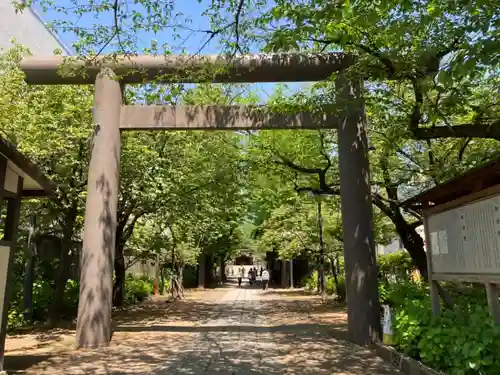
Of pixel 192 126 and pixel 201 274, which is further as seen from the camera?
pixel 201 274

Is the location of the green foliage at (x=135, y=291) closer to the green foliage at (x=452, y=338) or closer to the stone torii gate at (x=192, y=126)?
the stone torii gate at (x=192, y=126)

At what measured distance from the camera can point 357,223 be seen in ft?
31.8

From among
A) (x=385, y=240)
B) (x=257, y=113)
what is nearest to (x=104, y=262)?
(x=257, y=113)

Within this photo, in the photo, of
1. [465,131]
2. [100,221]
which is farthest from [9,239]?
[465,131]

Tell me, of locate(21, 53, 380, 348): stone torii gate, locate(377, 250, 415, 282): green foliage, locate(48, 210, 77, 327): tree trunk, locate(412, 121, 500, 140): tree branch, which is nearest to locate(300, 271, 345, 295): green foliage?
locate(377, 250, 415, 282): green foliage

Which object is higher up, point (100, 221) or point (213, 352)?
point (100, 221)

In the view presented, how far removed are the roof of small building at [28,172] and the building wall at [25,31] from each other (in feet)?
24.7

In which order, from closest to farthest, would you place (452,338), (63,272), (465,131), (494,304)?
(494,304) → (452,338) → (465,131) → (63,272)

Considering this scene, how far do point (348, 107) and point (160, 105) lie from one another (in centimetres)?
430

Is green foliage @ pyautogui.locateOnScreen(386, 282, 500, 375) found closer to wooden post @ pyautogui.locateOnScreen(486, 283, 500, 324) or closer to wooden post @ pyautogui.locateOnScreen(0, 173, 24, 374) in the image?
wooden post @ pyautogui.locateOnScreen(486, 283, 500, 324)

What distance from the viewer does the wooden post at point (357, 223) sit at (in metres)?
9.41

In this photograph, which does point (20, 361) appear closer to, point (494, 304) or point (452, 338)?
point (452, 338)

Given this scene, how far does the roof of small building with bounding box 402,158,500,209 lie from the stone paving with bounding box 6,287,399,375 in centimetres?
284

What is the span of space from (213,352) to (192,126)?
4897 millimetres
